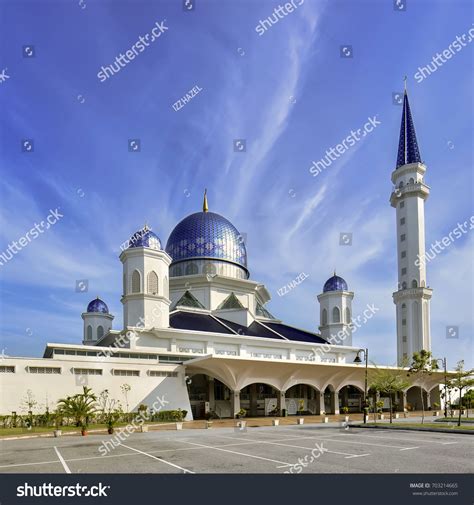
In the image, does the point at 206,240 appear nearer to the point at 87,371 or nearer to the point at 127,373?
the point at 127,373

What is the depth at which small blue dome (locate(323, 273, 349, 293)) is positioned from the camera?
66.9m

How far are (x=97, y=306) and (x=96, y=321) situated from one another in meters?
2.38

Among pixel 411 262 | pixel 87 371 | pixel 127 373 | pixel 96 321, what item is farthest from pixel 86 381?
pixel 411 262

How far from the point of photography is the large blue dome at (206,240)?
6444cm

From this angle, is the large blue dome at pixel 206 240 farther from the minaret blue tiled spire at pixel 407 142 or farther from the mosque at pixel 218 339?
the minaret blue tiled spire at pixel 407 142

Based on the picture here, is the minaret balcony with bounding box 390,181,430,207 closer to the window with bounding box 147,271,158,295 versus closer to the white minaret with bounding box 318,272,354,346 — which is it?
the white minaret with bounding box 318,272,354,346

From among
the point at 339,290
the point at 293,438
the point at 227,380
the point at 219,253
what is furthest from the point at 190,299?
the point at 293,438

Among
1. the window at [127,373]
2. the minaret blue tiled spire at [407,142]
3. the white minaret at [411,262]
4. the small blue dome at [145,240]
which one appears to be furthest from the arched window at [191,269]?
the minaret blue tiled spire at [407,142]

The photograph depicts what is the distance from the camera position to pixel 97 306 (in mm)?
73688

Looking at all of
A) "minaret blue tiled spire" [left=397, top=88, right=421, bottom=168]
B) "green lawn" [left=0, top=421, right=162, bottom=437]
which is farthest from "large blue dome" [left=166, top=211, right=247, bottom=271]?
"green lawn" [left=0, top=421, right=162, bottom=437]

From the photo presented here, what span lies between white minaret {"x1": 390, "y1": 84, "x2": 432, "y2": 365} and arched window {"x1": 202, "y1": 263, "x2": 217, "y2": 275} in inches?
1055

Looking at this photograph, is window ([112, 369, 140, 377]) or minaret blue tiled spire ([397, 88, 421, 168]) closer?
window ([112, 369, 140, 377])

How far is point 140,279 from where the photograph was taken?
4644 cm

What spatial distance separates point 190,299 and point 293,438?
36678 mm
